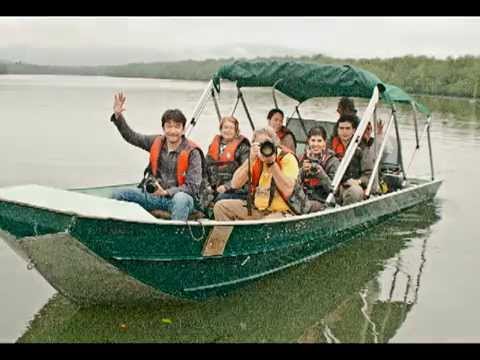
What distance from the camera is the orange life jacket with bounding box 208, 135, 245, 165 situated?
7570 mm

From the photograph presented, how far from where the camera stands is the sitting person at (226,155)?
24.6 feet

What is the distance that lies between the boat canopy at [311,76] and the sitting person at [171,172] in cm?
237

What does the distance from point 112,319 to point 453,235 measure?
17.8ft

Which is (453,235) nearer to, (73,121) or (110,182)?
(110,182)

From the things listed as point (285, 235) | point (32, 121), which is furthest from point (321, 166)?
point (32, 121)

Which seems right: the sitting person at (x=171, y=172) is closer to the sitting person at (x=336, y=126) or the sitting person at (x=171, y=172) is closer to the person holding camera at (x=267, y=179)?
the person holding camera at (x=267, y=179)

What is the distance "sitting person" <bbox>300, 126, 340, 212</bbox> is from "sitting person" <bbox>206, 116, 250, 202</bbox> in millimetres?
683

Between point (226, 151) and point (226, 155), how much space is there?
4 cm

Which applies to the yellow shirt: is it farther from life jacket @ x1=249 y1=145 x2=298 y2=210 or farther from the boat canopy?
the boat canopy

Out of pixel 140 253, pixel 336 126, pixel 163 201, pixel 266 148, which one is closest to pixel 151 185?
pixel 163 201

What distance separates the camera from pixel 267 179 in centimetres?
645

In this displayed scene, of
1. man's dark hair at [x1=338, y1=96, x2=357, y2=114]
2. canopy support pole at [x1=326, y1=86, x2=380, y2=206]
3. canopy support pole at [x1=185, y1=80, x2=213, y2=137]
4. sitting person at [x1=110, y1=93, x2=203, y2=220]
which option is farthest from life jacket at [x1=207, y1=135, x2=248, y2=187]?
man's dark hair at [x1=338, y1=96, x2=357, y2=114]

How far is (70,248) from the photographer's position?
5.09 metres

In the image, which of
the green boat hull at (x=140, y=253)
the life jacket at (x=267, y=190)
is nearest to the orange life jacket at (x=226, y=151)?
the life jacket at (x=267, y=190)
